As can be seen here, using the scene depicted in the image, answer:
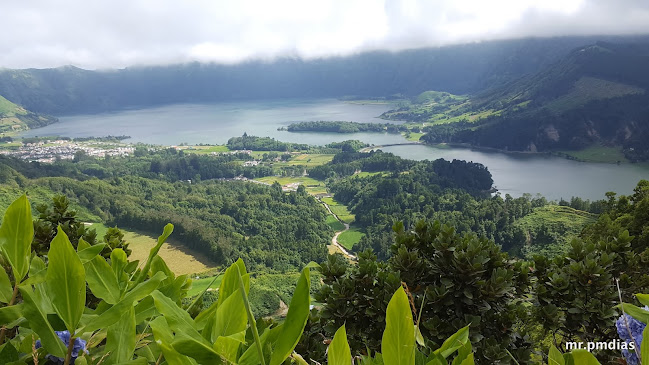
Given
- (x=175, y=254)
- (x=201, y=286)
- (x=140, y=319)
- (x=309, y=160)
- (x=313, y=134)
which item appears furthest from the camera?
(x=313, y=134)

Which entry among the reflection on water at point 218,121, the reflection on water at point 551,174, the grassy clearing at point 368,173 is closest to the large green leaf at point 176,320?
the reflection on water at point 551,174

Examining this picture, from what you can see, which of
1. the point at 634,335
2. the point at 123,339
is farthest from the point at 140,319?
the point at 634,335

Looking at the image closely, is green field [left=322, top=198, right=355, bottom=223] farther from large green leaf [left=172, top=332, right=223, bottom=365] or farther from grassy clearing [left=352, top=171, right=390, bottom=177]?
large green leaf [left=172, top=332, right=223, bottom=365]

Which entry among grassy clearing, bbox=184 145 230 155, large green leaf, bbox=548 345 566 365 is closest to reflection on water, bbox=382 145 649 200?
grassy clearing, bbox=184 145 230 155

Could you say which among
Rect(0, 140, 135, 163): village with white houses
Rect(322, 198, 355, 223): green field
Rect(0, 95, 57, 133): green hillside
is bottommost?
Rect(322, 198, 355, 223): green field

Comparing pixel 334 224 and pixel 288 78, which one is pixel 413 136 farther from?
pixel 288 78

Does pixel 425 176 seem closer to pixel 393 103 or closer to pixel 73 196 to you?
pixel 73 196
